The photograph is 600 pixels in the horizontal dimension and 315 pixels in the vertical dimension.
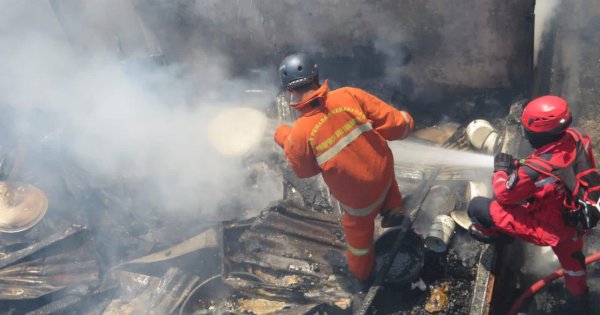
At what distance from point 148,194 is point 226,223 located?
2.07m

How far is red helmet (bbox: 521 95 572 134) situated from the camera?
3.53 metres

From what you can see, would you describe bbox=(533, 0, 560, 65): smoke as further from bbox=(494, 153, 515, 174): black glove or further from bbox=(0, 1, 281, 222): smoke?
bbox=(0, 1, 281, 222): smoke

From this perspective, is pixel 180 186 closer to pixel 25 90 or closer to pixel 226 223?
pixel 226 223

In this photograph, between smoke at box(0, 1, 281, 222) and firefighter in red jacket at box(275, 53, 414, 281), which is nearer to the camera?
firefighter in red jacket at box(275, 53, 414, 281)

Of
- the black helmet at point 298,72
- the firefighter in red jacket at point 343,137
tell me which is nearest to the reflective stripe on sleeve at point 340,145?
the firefighter in red jacket at point 343,137

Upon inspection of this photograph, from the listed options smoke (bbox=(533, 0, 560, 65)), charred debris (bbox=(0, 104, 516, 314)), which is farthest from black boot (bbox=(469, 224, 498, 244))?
smoke (bbox=(533, 0, 560, 65))

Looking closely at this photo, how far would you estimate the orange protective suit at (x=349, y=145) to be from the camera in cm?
393

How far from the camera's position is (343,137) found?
13.0ft

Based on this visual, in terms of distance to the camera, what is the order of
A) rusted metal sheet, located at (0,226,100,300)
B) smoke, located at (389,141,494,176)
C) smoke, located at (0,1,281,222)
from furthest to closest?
smoke, located at (0,1,281,222), rusted metal sheet, located at (0,226,100,300), smoke, located at (389,141,494,176)

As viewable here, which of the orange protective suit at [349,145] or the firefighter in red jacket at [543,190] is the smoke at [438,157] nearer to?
the firefighter in red jacket at [543,190]

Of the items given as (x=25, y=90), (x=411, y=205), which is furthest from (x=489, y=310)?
(x=25, y=90)

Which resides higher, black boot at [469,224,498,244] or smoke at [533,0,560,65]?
smoke at [533,0,560,65]

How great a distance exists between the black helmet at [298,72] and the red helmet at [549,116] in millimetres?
1855

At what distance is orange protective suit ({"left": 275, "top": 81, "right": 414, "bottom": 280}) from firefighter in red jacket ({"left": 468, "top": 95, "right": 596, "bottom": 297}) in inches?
40.5
